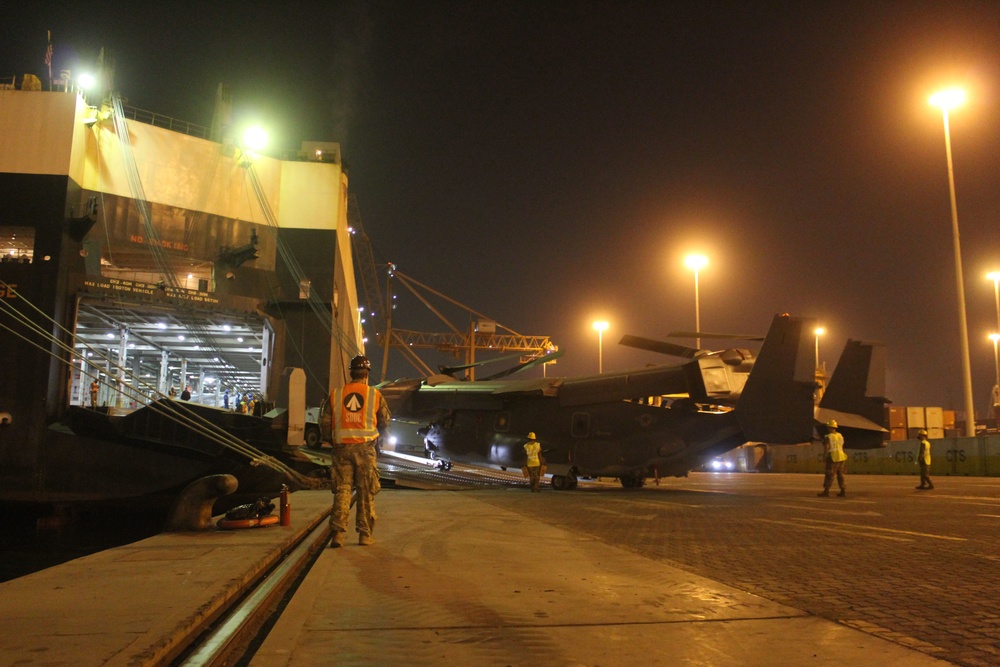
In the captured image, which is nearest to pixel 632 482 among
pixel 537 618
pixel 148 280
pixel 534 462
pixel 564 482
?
pixel 564 482

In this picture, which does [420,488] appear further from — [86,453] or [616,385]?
[86,453]

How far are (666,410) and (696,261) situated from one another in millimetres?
15545

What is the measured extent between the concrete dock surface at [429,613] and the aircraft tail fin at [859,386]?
15.2 metres

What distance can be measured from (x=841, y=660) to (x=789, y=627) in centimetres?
66

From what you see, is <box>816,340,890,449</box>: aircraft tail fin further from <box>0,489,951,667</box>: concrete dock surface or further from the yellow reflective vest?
<box>0,489,951,667</box>: concrete dock surface

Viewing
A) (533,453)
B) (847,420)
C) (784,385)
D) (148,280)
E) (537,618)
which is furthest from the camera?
→ (148,280)

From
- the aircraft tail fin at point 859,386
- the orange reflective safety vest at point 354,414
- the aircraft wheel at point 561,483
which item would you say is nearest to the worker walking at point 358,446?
the orange reflective safety vest at point 354,414

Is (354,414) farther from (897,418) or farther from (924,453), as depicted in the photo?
(897,418)

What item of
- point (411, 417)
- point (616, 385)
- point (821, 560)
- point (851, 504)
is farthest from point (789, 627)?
point (411, 417)

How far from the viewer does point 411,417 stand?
2381cm

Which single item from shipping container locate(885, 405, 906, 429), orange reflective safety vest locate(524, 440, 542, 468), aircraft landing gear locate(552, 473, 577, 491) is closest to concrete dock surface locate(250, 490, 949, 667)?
orange reflective safety vest locate(524, 440, 542, 468)

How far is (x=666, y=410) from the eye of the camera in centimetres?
1884

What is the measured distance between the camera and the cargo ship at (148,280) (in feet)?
80.7

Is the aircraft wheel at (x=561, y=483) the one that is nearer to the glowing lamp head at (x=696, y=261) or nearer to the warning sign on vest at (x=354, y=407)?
the warning sign on vest at (x=354, y=407)
